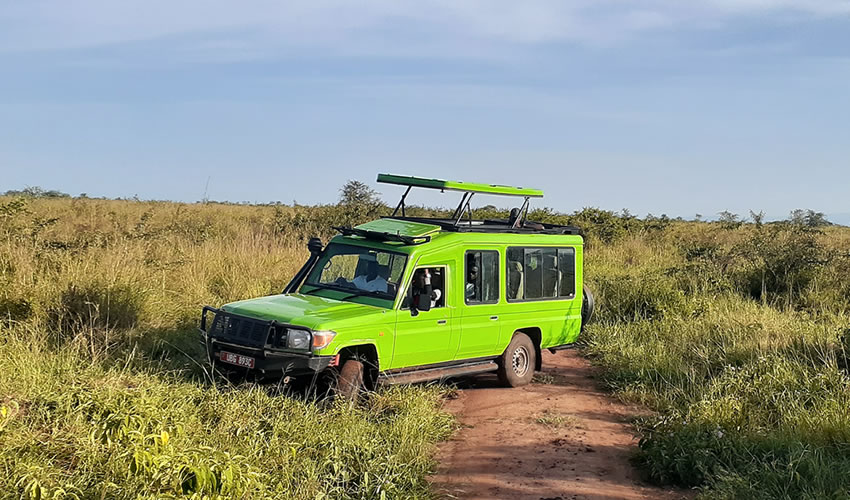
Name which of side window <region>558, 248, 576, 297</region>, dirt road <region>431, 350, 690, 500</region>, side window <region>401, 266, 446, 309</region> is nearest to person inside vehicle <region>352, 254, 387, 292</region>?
side window <region>401, 266, 446, 309</region>

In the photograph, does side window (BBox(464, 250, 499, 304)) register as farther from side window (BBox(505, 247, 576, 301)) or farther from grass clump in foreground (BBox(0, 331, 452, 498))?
grass clump in foreground (BBox(0, 331, 452, 498))

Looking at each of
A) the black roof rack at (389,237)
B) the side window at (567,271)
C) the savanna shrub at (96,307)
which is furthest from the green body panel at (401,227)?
the savanna shrub at (96,307)

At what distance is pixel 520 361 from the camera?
10281mm

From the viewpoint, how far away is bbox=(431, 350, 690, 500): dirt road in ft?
20.8

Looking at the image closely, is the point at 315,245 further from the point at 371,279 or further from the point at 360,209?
the point at 360,209

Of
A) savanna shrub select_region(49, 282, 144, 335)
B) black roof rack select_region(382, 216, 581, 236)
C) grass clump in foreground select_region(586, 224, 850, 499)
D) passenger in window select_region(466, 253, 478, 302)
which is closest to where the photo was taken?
grass clump in foreground select_region(586, 224, 850, 499)

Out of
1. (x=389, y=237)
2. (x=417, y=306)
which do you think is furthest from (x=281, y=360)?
(x=389, y=237)

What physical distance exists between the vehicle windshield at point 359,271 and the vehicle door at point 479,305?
94cm

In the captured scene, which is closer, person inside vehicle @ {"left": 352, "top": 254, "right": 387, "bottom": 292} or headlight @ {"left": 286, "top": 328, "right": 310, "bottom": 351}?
headlight @ {"left": 286, "top": 328, "right": 310, "bottom": 351}

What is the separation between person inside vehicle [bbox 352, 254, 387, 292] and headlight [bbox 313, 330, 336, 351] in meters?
1.26

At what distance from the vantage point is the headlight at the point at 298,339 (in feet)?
24.9

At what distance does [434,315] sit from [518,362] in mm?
1910

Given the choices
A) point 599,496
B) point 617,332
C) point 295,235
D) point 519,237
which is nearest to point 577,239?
point 519,237

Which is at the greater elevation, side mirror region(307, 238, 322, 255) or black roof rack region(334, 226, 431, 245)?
black roof rack region(334, 226, 431, 245)
